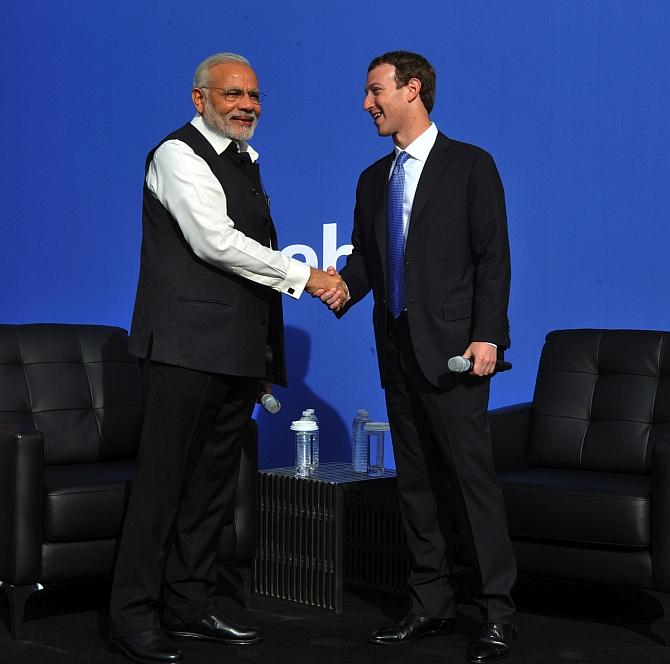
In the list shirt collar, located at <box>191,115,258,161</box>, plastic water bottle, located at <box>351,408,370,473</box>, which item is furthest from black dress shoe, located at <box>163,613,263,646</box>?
shirt collar, located at <box>191,115,258,161</box>

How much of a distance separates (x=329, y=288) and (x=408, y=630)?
97cm

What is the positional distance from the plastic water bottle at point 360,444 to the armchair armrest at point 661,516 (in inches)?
44.4

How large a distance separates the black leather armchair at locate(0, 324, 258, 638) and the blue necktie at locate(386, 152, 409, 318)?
0.76 metres

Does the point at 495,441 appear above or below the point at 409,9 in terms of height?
below

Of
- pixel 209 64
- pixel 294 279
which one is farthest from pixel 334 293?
pixel 209 64

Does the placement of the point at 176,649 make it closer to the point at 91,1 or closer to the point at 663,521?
the point at 663,521

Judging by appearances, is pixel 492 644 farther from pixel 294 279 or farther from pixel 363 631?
pixel 294 279

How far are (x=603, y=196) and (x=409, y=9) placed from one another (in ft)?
3.47

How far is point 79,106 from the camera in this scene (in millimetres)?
5461

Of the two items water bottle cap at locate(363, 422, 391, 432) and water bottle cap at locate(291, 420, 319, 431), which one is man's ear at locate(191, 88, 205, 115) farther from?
water bottle cap at locate(363, 422, 391, 432)

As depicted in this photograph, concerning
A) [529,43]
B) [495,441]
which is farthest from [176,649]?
[529,43]

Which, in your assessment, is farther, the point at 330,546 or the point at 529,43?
the point at 529,43

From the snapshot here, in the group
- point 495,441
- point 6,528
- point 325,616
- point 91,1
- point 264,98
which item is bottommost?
point 325,616

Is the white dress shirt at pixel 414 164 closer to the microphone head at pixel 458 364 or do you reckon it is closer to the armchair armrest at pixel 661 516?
the microphone head at pixel 458 364
